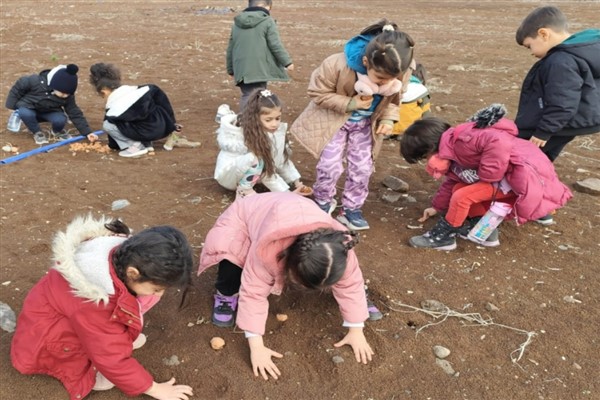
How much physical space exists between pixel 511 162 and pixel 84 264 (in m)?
2.78

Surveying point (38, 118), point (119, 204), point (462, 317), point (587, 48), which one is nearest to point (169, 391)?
point (462, 317)

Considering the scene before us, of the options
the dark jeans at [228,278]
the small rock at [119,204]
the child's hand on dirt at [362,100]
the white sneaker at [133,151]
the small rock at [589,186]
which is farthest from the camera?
the white sneaker at [133,151]

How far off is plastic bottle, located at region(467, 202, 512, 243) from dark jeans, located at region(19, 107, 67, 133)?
4.79 m

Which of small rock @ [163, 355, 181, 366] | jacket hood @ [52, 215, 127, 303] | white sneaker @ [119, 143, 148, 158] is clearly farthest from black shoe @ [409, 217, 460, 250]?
white sneaker @ [119, 143, 148, 158]

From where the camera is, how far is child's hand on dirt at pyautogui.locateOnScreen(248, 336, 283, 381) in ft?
8.74

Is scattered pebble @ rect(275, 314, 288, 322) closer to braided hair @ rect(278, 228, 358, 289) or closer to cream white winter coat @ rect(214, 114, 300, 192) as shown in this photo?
braided hair @ rect(278, 228, 358, 289)

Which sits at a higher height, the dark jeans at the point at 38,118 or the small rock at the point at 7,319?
the small rock at the point at 7,319

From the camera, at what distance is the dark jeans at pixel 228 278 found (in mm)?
2879

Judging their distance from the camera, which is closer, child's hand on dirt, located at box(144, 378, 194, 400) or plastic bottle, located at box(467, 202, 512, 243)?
child's hand on dirt, located at box(144, 378, 194, 400)

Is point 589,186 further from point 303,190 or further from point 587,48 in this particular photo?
point 303,190

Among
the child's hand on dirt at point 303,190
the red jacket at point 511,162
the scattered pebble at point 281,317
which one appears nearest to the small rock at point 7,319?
the scattered pebble at point 281,317

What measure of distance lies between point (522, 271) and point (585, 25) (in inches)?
512

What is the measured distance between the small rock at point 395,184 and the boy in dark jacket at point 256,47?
216 centimetres

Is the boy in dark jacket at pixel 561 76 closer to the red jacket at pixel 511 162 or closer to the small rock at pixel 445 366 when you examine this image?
the red jacket at pixel 511 162
